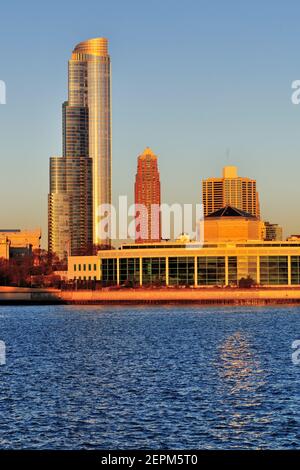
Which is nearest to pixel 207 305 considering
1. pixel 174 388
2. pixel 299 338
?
pixel 299 338

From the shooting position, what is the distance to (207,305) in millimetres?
199500

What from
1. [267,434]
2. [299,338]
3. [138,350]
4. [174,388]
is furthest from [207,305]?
[267,434]

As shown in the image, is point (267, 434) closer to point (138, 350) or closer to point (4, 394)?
point (4, 394)

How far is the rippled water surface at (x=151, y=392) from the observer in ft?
153

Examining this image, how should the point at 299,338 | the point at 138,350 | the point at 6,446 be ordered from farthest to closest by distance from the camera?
the point at 299,338
the point at 138,350
the point at 6,446

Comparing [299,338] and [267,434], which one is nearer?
[267,434]

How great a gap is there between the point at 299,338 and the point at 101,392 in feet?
139

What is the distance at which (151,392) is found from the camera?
194 feet

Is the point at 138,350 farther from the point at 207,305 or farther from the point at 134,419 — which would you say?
the point at 207,305

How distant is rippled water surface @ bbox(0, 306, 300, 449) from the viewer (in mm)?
46719

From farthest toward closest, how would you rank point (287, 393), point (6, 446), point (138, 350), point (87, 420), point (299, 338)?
point (299, 338) → point (138, 350) → point (287, 393) → point (87, 420) → point (6, 446)
